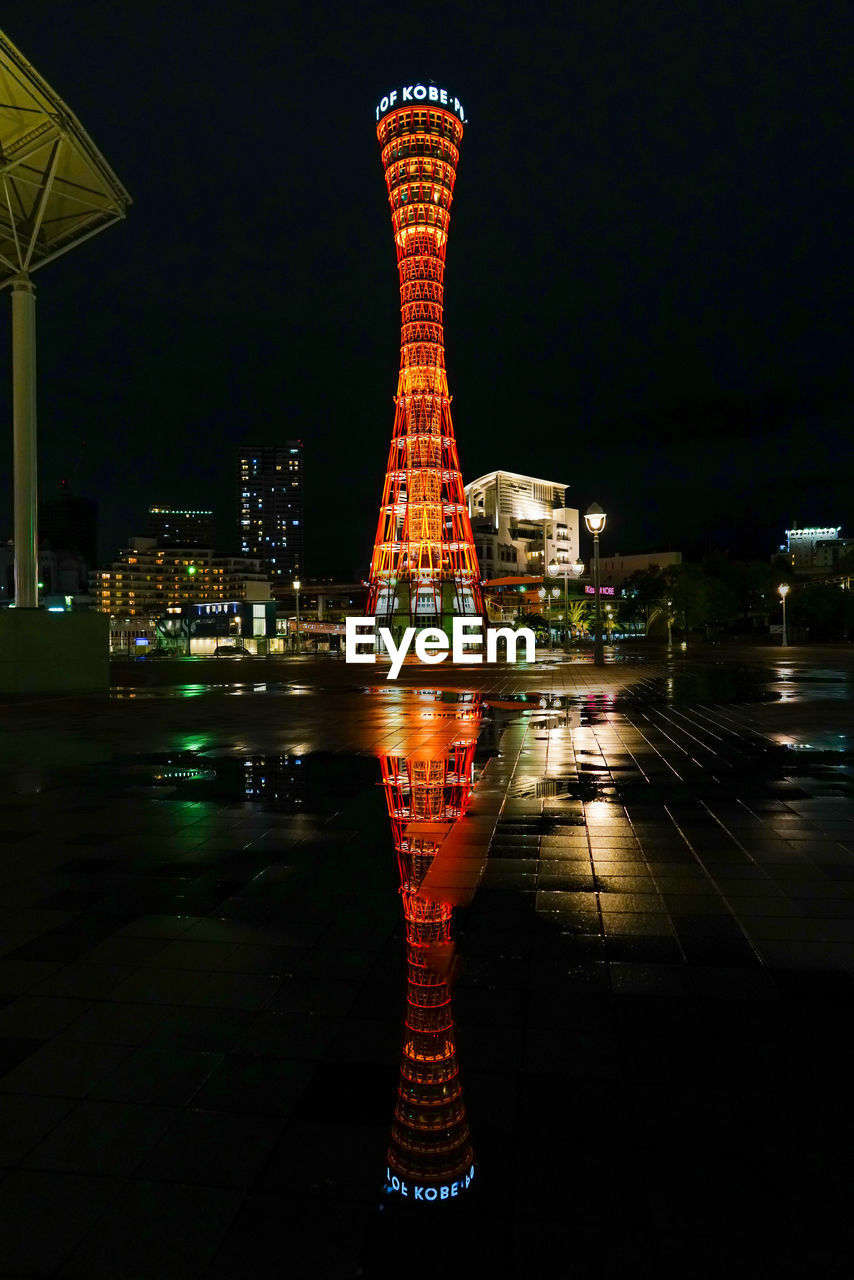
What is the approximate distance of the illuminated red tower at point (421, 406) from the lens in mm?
64000

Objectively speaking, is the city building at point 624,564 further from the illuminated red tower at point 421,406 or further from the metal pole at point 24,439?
the metal pole at point 24,439

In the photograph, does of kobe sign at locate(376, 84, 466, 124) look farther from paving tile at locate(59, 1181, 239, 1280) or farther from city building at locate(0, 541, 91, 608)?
A: city building at locate(0, 541, 91, 608)

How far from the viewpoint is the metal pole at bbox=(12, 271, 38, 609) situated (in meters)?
20.2

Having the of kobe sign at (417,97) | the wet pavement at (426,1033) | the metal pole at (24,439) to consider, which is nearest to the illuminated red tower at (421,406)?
the of kobe sign at (417,97)

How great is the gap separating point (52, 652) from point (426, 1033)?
20876 mm

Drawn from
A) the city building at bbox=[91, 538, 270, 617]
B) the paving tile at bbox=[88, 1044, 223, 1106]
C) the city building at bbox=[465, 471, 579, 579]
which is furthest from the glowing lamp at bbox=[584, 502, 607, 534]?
the city building at bbox=[91, 538, 270, 617]

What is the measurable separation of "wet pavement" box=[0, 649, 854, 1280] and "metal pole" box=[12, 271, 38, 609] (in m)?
13.9

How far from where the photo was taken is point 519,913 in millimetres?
4867

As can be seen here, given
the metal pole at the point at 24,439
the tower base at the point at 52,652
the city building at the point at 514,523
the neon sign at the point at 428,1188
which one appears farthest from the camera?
the city building at the point at 514,523

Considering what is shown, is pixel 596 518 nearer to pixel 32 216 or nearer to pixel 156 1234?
pixel 32 216

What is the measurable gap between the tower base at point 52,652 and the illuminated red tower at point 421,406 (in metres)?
46.1

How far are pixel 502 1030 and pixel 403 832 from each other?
3558mm

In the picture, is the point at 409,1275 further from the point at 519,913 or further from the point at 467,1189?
the point at 519,913

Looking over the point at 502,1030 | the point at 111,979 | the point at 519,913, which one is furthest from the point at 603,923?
the point at 111,979
